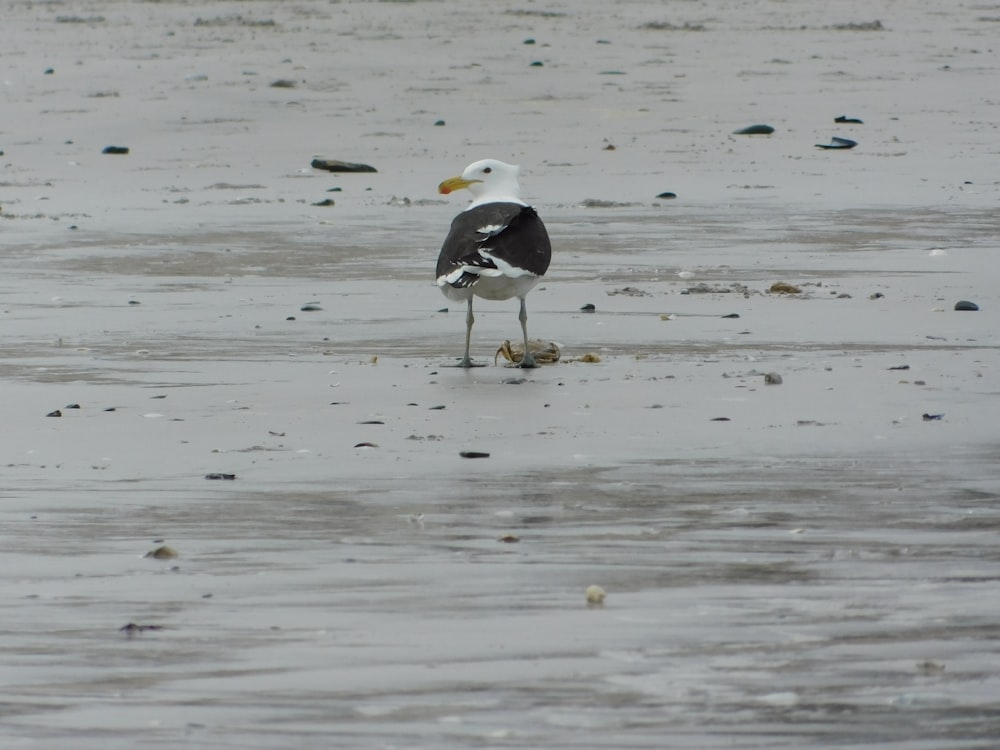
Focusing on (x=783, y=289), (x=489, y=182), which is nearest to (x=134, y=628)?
(x=489, y=182)

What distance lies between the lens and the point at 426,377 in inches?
375

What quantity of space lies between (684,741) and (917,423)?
4.07m

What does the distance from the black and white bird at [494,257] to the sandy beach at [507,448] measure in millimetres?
393

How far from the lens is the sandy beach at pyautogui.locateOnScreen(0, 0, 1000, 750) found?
464 cm

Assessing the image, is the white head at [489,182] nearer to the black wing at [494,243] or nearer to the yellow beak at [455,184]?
the yellow beak at [455,184]

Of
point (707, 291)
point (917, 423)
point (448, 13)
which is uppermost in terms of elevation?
point (917, 423)

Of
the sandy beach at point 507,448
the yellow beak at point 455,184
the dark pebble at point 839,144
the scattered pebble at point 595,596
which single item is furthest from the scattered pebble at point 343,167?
the scattered pebble at point 595,596

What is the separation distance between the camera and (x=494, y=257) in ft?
32.3

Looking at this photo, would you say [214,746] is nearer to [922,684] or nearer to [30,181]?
[922,684]

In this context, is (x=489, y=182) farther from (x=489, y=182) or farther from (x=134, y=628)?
(x=134, y=628)

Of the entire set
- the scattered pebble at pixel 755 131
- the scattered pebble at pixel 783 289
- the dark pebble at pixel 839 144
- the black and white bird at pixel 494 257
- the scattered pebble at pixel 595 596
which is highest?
the scattered pebble at pixel 595 596

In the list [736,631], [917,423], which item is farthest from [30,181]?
[736,631]

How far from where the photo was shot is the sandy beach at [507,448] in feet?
15.2

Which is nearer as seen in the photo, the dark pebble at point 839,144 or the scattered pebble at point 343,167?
the scattered pebble at point 343,167
